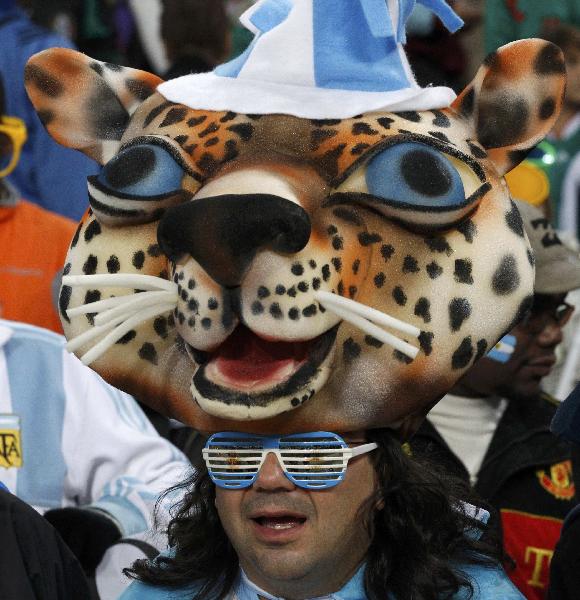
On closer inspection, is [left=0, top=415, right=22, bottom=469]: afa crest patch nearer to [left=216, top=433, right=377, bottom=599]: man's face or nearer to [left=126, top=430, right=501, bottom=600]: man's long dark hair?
[left=126, top=430, right=501, bottom=600]: man's long dark hair

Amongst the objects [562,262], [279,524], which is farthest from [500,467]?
[279,524]

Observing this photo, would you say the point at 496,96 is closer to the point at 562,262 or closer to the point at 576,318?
the point at 562,262

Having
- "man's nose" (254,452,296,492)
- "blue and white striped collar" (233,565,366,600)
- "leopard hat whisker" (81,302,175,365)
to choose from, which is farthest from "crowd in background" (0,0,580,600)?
"leopard hat whisker" (81,302,175,365)

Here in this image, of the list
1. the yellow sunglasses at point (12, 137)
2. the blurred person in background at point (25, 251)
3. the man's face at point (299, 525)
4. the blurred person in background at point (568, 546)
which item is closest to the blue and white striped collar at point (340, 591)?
the man's face at point (299, 525)

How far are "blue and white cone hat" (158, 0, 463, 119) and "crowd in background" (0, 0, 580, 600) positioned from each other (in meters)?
0.81

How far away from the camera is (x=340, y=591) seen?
109 inches

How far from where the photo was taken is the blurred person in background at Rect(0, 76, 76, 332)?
455cm

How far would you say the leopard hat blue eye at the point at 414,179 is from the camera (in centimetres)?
255

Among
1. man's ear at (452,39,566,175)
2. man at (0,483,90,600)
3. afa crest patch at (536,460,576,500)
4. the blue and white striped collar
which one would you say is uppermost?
man's ear at (452,39,566,175)

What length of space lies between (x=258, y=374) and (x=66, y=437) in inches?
55.8

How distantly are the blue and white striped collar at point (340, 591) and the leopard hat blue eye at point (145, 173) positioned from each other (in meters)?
0.78

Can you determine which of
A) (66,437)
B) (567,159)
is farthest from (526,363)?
(567,159)

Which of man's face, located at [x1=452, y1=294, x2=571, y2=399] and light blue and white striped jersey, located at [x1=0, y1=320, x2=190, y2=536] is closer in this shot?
light blue and white striped jersey, located at [x1=0, y1=320, x2=190, y2=536]

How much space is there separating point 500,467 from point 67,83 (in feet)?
5.95
